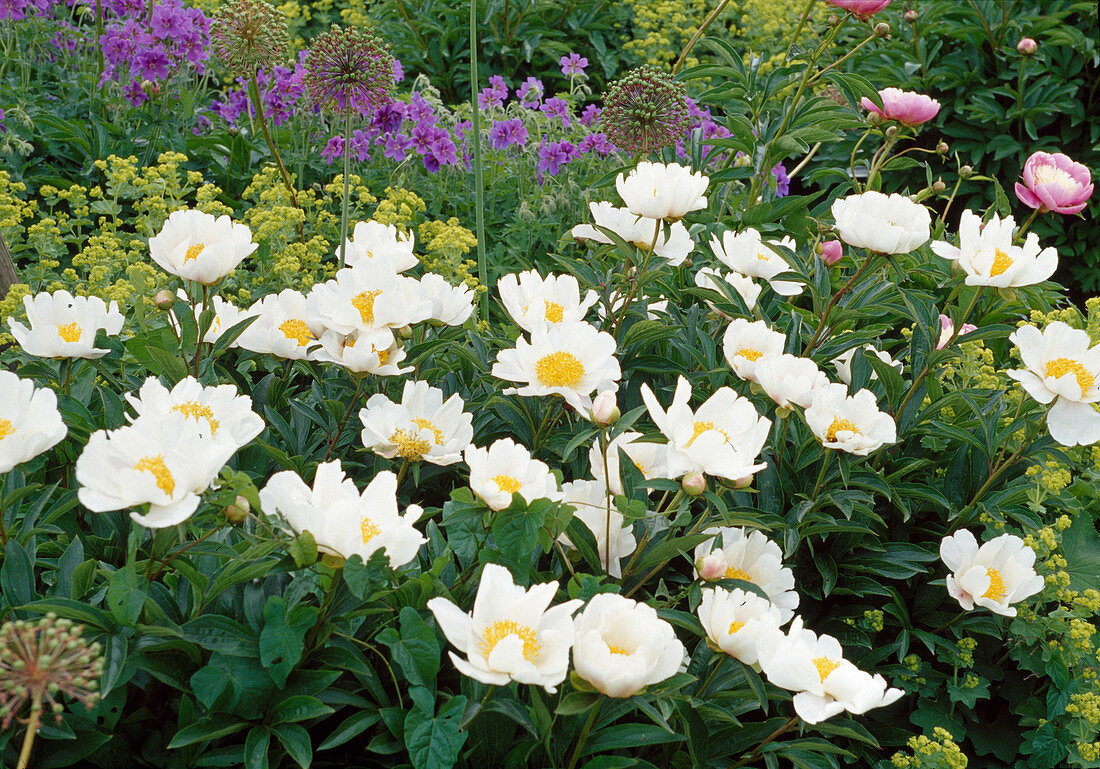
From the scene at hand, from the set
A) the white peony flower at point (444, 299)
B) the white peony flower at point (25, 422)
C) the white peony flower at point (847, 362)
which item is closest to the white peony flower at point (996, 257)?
the white peony flower at point (847, 362)

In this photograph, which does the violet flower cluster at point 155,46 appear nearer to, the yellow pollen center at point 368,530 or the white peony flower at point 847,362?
the white peony flower at point 847,362

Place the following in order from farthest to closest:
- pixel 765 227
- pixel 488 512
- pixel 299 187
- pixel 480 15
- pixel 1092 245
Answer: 1. pixel 480 15
2. pixel 1092 245
3. pixel 299 187
4. pixel 765 227
5. pixel 488 512

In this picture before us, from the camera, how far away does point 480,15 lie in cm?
557

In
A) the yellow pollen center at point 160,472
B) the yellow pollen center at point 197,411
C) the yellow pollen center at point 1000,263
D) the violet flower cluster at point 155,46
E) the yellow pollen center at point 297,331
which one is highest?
the yellow pollen center at point 160,472

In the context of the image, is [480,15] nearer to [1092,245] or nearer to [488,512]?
[1092,245]

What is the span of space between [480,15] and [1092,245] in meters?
3.53

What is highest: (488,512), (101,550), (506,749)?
(488,512)

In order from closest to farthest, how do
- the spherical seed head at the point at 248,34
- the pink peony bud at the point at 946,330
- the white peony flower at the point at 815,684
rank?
the white peony flower at the point at 815,684
the pink peony bud at the point at 946,330
the spherical seed head at the point at 248,34

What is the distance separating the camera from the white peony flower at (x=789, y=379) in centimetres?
149

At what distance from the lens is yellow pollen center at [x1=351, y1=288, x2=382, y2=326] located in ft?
5.04

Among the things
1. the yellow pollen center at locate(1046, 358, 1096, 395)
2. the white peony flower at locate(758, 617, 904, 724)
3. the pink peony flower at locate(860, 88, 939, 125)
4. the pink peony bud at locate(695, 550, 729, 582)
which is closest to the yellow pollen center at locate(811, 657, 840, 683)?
the white peony flower at locate(758, 617, 904, 724)

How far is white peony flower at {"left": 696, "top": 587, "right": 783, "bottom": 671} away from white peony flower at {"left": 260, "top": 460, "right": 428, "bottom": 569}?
0.41m

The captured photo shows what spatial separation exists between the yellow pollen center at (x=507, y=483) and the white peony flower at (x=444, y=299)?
1.34ft

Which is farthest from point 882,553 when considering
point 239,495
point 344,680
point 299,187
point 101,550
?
point 299,187
